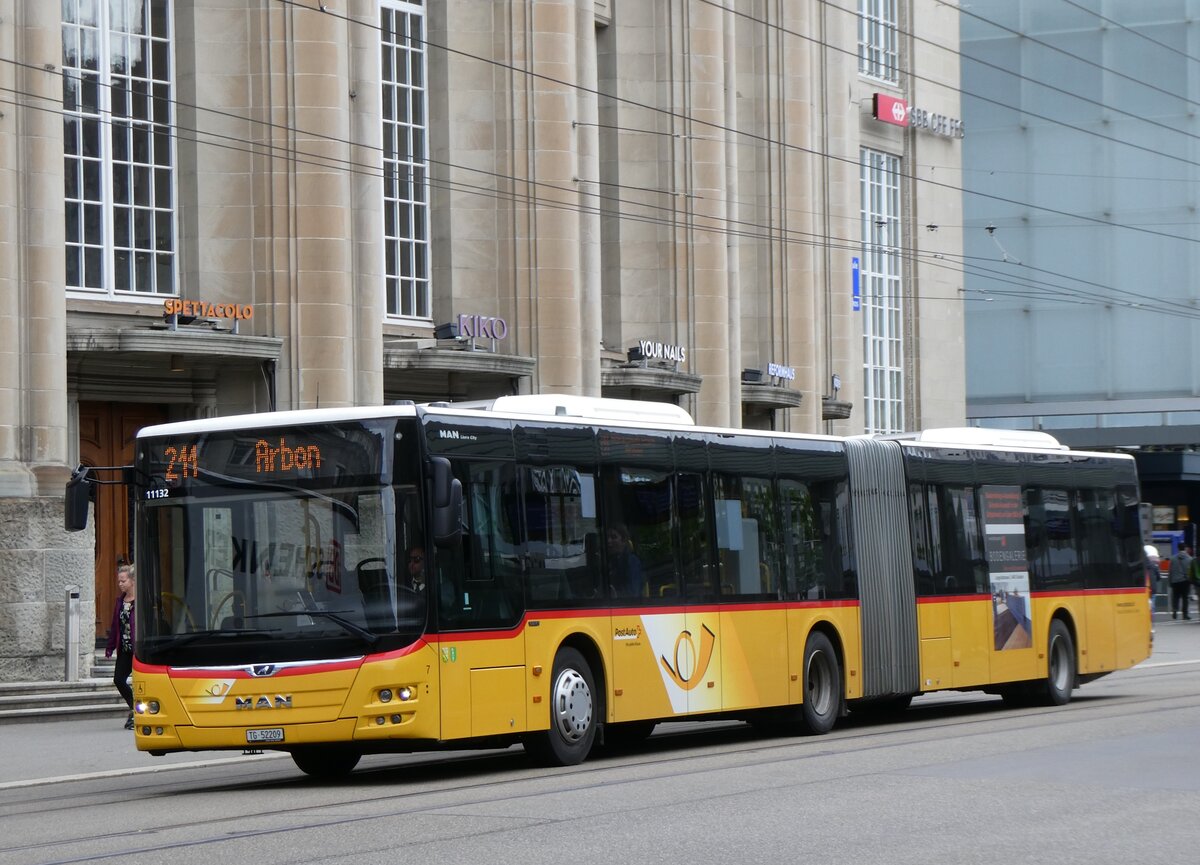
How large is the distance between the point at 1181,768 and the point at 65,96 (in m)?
19.1

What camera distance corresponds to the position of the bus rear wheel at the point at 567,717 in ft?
51.9

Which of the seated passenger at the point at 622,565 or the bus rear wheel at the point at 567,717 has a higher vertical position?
the seated passenger at the point at 622,565

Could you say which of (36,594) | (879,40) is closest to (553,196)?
(36,594)

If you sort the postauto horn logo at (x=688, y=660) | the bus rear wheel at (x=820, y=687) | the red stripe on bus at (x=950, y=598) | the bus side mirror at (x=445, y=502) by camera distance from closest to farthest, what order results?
the bus side mirror at (x=445, y=502)
the postauto horn logo at (x=688, y=660)
the bus rear wheel at (x=820, y=687)
the red stripe on bus at (x=950, y=598)

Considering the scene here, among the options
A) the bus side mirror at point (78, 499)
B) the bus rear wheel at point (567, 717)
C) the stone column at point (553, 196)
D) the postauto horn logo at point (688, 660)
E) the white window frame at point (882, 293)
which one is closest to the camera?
the bus side mirror at point (78, 499)

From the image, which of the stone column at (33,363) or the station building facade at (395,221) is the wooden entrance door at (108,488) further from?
the stone column at (33,363)

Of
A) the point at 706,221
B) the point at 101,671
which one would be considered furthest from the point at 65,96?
the point at 706,221

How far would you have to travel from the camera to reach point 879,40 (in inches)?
1978

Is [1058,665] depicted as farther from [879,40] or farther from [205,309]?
[879,40]

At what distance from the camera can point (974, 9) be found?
64.4m

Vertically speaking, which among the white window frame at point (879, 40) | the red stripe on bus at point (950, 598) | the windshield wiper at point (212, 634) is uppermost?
the white window frame at point (879, 40)

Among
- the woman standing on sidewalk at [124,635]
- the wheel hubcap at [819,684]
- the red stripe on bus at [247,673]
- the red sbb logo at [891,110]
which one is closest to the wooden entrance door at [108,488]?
the woman standing on sidewalk at [124,635]

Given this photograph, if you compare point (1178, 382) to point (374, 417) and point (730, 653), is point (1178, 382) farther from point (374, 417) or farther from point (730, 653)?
point (374, 417)

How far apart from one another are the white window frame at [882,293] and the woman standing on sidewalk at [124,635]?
30412 mm
